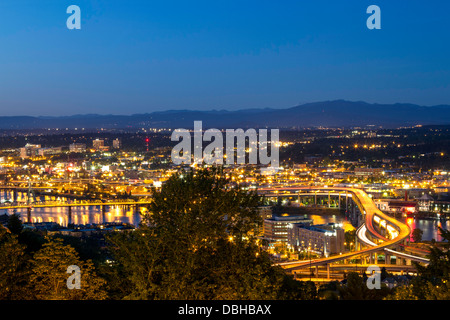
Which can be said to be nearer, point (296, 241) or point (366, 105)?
point (296, 241)

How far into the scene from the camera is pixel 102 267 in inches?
125

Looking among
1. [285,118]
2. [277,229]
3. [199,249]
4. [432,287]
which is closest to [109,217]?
[277,229]

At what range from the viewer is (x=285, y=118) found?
6162cm

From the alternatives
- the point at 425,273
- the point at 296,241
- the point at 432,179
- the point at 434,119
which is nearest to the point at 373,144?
the point at 432,179

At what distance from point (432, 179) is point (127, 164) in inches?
586

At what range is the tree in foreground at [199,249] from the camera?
259 cm

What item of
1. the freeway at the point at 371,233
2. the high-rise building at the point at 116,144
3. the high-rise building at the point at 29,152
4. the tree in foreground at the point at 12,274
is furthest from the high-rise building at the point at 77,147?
the tree in foreground at the point at 12,274

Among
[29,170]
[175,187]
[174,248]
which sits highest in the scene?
[175,187]

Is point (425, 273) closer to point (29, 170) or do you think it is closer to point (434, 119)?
point (29, 170)

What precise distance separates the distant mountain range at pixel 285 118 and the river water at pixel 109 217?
122 feet

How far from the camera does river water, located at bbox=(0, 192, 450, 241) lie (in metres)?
13.0

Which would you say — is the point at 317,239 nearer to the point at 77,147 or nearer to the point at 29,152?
the point at 29,152

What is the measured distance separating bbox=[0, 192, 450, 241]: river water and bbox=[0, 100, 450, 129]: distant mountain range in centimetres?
3725

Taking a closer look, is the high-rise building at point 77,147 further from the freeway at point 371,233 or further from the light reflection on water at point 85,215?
the freeway at point 371,233
